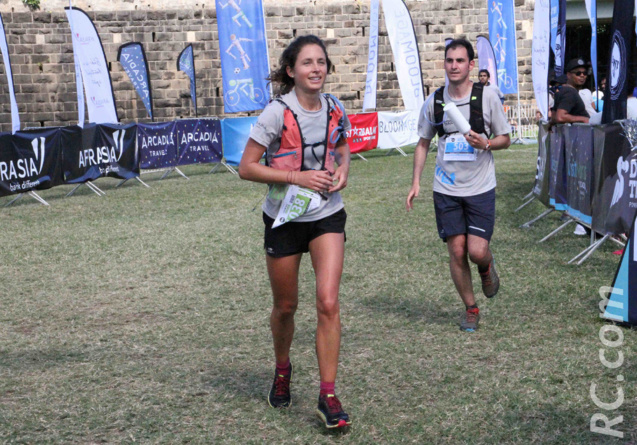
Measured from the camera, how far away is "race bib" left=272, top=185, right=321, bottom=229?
12.4 feet

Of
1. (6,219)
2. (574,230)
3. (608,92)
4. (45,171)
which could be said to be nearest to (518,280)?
(608,92)

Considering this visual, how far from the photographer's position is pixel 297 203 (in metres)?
3.80

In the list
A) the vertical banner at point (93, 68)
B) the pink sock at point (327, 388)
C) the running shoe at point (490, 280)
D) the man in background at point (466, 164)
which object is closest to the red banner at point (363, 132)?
the vertical banner at point (93, 68)

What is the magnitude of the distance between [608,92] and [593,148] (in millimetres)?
534

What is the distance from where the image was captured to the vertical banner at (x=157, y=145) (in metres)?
16.4

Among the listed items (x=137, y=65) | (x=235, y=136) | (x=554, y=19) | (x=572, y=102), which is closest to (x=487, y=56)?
(x=235, y=136)

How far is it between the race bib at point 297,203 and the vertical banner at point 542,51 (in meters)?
8.10

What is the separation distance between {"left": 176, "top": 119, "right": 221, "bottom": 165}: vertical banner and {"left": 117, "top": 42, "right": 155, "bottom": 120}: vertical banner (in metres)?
1.64

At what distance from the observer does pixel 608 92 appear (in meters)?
7.68

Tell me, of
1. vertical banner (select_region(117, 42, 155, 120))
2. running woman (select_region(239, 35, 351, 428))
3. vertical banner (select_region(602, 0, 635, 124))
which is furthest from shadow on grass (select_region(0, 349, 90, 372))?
vertical banner (select_region(117, 42, 155, 120))

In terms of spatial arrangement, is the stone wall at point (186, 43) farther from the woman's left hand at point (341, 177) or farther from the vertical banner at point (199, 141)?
the woman's left hand at point (341, 177)

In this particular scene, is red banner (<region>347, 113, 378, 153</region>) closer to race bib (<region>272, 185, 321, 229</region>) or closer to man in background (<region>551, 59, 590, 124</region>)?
man in background (<region>551, 59, 590, 124</region>)

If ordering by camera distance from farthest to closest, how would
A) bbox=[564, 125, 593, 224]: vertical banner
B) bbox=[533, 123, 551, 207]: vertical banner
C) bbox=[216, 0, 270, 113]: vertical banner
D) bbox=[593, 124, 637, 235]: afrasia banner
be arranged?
bbox=[216, 0, 270, 113]: vertical banner, bbox=[533, 123, 551, 207]: vertical banner, bbox=[564, 125, 593, 224]: vertical banner, bbox=[593, 124, 637, 235]: afrasia banner

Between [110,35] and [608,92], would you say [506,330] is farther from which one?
[110,35]
